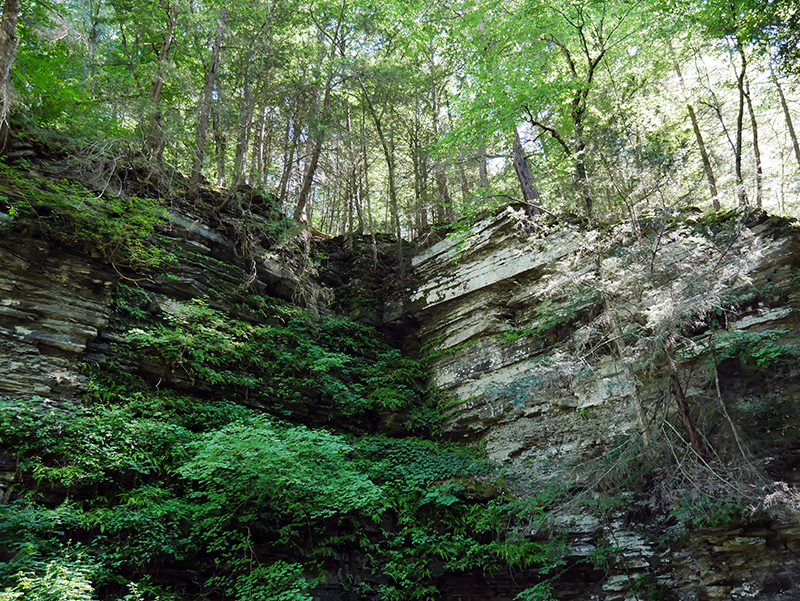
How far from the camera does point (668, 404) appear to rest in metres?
6.30

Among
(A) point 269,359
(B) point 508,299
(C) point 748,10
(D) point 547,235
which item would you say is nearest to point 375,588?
(A) point 269,359

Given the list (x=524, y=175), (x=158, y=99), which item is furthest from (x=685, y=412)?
(x=158, y=99)

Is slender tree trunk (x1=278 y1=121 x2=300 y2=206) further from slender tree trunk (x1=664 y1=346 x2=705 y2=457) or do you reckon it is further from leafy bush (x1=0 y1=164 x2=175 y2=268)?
slender tree trunk (x1=664 y1=346 x2=705 y2=457)

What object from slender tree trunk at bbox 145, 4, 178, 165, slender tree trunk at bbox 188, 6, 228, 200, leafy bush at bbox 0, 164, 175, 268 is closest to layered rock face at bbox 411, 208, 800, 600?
leafy bush at bbox 0, 164, 175, 268

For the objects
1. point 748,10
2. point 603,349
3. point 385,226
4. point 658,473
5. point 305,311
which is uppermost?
point 385,226

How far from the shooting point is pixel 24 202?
6.36m

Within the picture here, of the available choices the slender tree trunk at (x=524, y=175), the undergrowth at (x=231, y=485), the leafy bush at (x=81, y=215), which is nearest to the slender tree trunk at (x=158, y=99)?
the leafy bush at (x=81, y=215)

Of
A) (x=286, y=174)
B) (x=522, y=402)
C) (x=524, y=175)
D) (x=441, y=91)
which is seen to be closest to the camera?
(x=522, y=402)

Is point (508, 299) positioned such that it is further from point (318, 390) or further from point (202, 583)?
point (202, 583)

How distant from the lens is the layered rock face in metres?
5.42

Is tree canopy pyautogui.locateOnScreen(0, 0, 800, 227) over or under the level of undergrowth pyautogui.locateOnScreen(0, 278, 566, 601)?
over

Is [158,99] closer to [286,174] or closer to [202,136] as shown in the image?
[202,136]

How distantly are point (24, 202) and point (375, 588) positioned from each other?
7423 mm

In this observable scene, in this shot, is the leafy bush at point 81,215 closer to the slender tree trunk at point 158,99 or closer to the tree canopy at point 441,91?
the tree canopy at point 441,91
